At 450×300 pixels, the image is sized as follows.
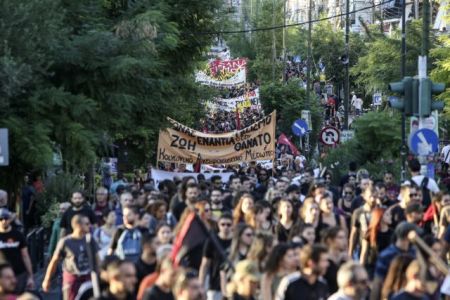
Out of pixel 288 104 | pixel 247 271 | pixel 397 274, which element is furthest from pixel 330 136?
pixel 247 271

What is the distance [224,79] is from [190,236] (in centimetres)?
4439

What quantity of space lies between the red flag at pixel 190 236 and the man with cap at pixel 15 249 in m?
2.02

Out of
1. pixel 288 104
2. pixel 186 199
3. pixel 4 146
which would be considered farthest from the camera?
pixel 288 104

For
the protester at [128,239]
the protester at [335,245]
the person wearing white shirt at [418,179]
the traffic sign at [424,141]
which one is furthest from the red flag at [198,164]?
the protester at [335,245]

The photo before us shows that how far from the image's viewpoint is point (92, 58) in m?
20.4

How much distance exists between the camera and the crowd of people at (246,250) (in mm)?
9570

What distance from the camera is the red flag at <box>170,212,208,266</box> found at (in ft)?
40.7

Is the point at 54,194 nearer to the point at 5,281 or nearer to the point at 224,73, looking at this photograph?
the point at 5,281

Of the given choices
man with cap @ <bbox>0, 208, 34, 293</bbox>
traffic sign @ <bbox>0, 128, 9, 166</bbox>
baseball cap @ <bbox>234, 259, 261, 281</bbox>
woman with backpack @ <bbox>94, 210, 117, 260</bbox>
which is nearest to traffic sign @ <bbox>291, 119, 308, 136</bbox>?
traffic sign @ <bbox>0, 128, 9, 166</bbox>

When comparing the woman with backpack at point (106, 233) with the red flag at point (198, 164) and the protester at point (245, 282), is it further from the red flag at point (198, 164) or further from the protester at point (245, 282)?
the red flag at point (198, 164)

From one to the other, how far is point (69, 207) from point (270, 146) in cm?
1794

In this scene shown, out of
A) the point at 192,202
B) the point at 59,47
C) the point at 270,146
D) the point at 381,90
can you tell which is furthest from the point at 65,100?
the point at 381,90

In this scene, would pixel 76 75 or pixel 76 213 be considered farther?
pixel 76 75

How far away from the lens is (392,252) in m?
11.5
